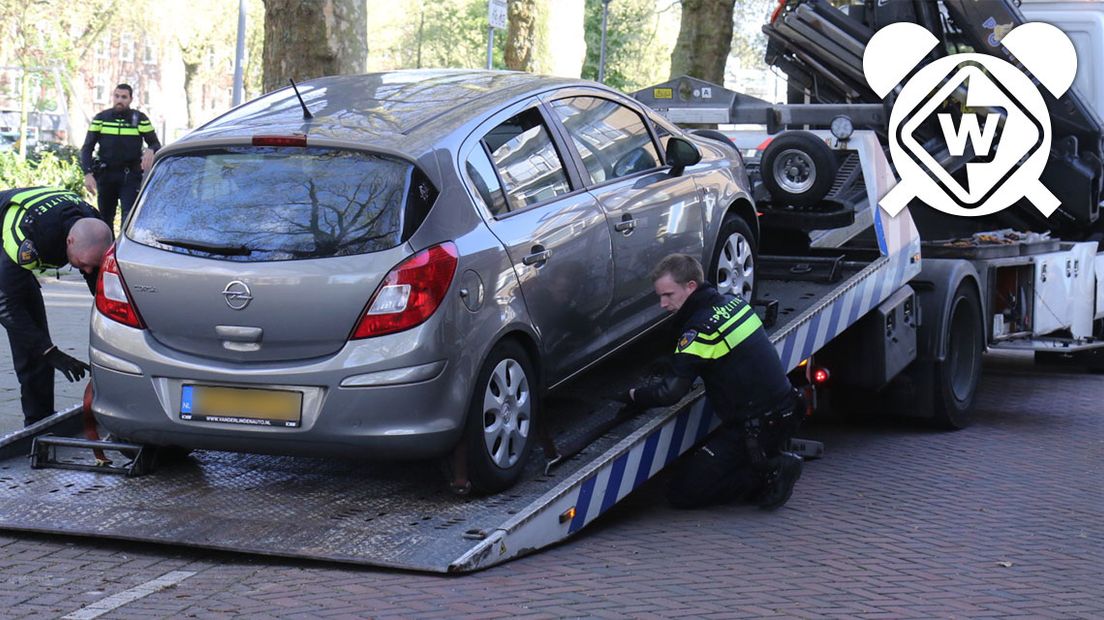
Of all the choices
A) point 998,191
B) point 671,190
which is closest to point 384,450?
point 671,190

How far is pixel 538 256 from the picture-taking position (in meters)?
6.17

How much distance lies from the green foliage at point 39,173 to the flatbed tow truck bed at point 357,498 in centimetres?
1453

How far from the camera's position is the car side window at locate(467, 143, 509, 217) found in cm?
602

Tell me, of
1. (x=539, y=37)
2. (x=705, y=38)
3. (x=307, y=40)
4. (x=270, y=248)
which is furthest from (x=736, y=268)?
(x=705, y=38)

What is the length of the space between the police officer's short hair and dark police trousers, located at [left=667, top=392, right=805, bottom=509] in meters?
0.70

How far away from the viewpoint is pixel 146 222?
5.98m

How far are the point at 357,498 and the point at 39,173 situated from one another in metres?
16.3

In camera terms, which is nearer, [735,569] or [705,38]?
[735,569]

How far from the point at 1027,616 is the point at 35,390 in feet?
15.7

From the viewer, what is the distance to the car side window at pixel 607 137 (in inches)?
271

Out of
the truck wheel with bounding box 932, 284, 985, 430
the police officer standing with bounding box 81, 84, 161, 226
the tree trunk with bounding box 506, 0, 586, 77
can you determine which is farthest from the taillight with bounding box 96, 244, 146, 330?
the tree trunk with bounding box 506, 0, 586, 77

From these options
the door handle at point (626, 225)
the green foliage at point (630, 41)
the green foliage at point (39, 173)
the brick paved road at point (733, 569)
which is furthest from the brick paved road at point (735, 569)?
the green foliage at point (630, 41)

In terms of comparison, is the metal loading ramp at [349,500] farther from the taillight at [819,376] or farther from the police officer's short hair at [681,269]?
the taillight at [819,376]

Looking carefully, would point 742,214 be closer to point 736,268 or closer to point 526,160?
point 736,268
